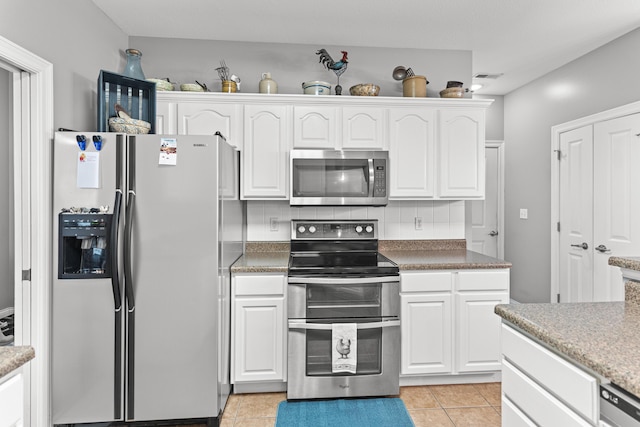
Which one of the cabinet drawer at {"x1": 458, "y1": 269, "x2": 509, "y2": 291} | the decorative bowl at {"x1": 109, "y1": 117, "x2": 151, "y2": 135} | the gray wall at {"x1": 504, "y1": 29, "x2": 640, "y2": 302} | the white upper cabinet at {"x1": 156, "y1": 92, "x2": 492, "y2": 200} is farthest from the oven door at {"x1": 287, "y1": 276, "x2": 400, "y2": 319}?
the gray wall at {"x1": 504, "y1": 29, "x2": 640, "y2": 302}

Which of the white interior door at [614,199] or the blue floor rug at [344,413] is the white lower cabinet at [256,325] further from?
the white interior door at [614,199]

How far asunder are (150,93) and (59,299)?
4.61 feet

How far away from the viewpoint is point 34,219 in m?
1.96

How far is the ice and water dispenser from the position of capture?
1.99m

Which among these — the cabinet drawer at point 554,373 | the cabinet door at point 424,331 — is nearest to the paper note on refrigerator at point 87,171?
the cabinet door at point 424,331

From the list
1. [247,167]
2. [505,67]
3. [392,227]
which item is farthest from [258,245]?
[505,67]

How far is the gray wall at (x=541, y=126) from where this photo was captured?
294cm

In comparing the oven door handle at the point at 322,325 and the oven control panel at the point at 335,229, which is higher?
the oven control panel at the point at 335,229

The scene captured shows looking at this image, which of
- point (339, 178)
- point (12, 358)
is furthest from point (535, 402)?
point (339, 178)

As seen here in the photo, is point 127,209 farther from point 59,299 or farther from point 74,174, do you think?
point 59,299

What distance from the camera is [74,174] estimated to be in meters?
2.00

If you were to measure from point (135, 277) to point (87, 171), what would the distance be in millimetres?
634

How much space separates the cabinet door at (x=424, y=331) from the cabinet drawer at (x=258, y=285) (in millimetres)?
853

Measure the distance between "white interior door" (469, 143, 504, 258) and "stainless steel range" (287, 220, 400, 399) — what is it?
248 centimetres
